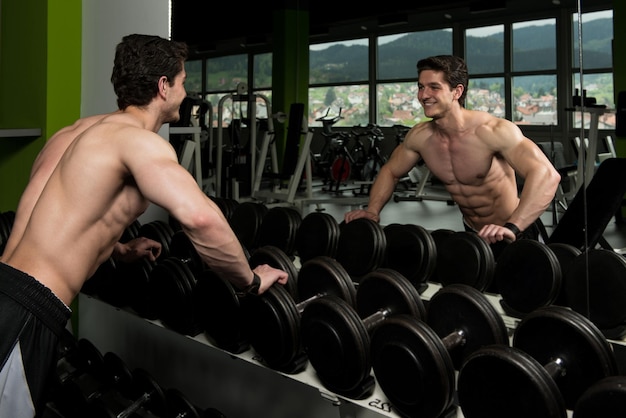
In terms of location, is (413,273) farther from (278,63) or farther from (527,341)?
(278,63)

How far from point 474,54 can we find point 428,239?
0.63 m

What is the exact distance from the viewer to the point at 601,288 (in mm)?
1565

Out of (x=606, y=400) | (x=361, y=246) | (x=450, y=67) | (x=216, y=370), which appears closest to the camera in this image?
(x=606, y=400)

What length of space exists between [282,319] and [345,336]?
0.22 m

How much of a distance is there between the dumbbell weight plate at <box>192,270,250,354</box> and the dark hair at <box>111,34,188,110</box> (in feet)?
1.84

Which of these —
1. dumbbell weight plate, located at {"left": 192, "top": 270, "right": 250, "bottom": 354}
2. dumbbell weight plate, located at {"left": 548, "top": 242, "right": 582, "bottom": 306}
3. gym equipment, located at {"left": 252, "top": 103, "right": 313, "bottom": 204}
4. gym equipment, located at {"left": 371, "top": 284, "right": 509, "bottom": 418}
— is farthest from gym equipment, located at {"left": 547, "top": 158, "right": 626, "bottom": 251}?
gym equipment, located at {"left": 252, "top": 103, "right": 313, "bottom": 204}

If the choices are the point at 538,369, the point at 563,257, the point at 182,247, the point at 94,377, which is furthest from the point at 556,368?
the point at 94,377

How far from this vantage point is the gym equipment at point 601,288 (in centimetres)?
153

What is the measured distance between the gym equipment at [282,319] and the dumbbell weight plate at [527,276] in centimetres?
47

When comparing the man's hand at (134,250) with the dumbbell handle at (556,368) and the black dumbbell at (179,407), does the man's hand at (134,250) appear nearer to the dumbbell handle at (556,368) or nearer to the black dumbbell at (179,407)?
the black dumbbell at (179,407)

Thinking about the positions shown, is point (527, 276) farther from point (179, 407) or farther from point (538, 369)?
point (179, 407)

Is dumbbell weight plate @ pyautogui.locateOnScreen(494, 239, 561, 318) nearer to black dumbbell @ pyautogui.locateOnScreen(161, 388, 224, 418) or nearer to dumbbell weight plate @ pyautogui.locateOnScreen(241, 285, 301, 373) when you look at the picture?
dumbbell weight plate @ pyautogui.locateOnScreen(241, 285, 301, 373)

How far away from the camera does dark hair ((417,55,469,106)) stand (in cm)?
181

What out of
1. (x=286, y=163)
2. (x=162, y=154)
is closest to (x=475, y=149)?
(x=162, y=154)
